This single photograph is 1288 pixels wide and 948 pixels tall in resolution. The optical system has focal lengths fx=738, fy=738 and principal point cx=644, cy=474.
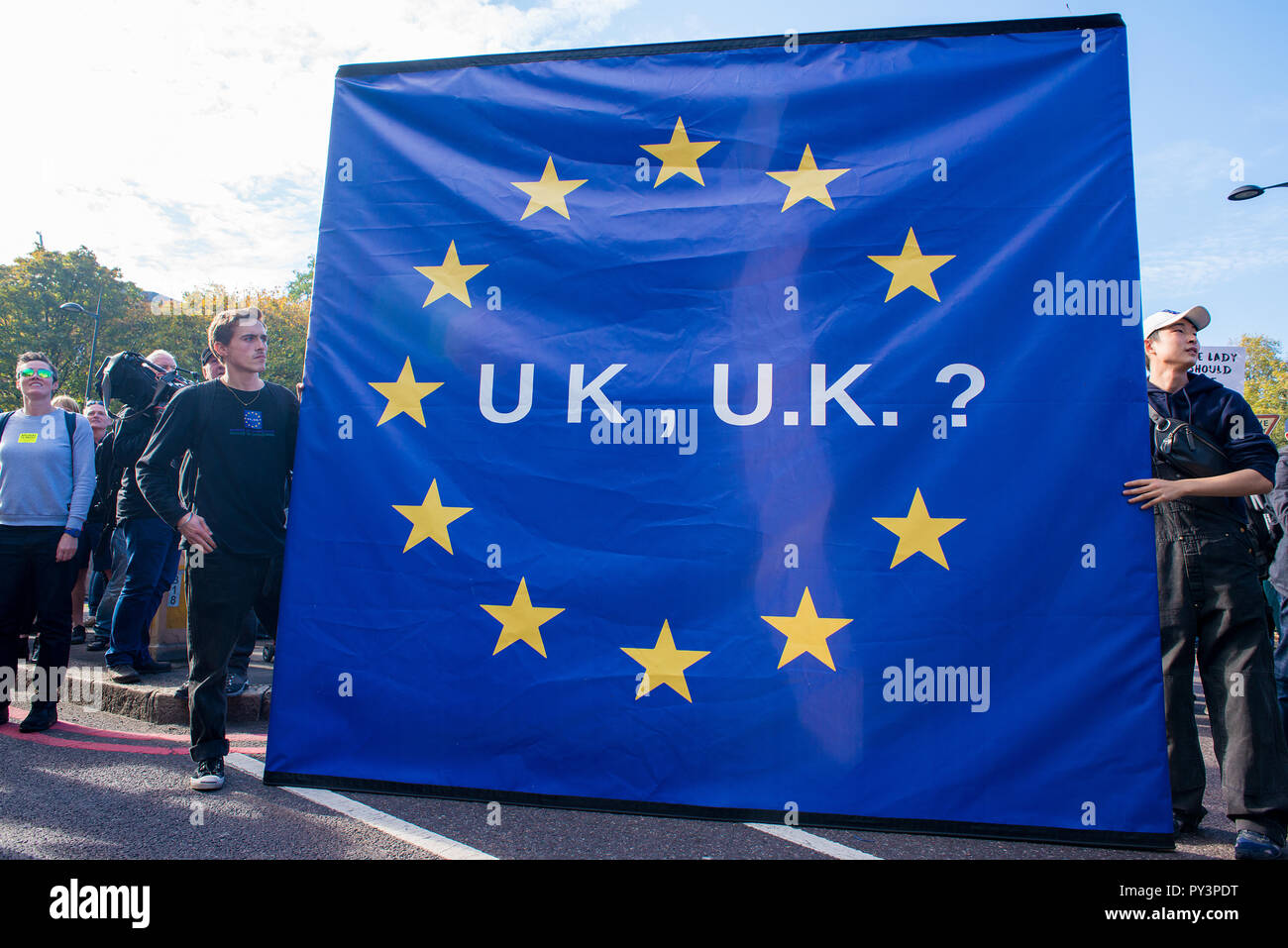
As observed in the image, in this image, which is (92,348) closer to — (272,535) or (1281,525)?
(272,535)

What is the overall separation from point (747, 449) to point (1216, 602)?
6.48ft

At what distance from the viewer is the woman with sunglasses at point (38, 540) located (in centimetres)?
399

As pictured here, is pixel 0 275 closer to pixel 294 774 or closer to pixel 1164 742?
pixel 294 774

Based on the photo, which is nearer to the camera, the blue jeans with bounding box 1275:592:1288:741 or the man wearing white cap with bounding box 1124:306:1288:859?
the man wearing white cap with bounding box 1124:306:1288:859

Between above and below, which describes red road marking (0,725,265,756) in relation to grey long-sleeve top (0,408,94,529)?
below

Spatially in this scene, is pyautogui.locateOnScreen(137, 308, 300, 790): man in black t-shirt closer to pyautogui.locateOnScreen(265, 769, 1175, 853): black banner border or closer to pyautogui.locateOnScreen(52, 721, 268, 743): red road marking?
pyautogui.locateOnScreen(265, 769, 1175, 853): black banner border

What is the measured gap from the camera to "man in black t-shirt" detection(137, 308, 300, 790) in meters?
3.28
